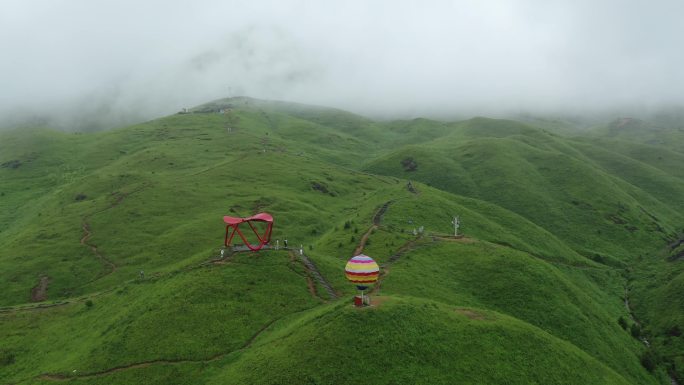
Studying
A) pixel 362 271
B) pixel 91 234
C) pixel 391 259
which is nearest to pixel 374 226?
pixel 391 259

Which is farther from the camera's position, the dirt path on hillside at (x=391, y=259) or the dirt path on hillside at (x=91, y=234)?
the dirt path on hillside at (x=91, y=234)

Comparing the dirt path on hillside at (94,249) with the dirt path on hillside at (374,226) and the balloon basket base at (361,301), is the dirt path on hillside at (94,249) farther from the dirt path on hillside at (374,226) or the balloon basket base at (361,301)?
the balloon basket base at (361,301)

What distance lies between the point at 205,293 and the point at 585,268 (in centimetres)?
9967

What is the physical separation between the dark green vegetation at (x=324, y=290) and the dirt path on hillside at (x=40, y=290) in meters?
0.40

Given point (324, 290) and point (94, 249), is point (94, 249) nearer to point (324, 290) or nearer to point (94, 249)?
point (94, 249)

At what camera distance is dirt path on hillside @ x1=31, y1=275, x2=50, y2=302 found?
88.4 m

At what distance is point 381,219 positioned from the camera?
110312mm

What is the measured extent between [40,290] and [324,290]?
6665 centimetres

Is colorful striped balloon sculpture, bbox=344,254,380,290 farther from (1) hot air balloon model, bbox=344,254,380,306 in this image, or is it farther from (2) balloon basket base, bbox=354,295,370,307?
(2) balloon basket base, bbox=354,295,370,307

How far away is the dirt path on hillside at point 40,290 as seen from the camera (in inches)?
3480

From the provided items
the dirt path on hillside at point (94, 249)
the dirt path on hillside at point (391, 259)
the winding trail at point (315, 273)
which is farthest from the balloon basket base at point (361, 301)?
the dirt path on hillside at point (94, 249)

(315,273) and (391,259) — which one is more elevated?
(315,273)

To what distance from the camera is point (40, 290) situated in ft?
298

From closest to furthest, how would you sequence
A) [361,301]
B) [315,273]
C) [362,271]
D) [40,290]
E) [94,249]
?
1. [362,271]
2. [361,301]
3. [315,273]
4. [40,290]
5. [94,249]
